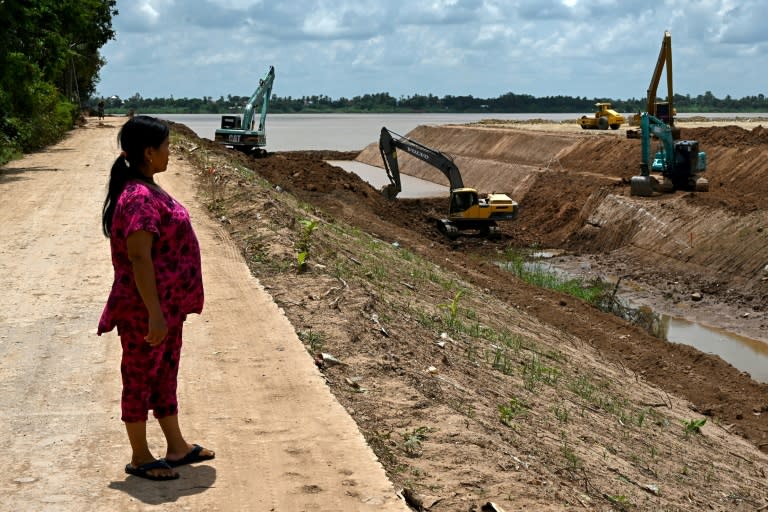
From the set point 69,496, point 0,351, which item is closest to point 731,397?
point 0,351

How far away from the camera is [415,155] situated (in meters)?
33.9

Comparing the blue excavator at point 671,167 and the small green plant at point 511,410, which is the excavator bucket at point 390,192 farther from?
the small green plant at point 511,410

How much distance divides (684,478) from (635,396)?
156 inches

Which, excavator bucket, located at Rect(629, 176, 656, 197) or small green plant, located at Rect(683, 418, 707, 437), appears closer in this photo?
small green plant, located at Rect(683, 418, 707, 437)

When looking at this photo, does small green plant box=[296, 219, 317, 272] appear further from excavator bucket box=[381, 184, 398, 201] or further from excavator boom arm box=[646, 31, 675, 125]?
excavator boom arm box=[646, 31, 675, 125]

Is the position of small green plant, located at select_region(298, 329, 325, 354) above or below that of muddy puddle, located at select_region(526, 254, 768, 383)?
above

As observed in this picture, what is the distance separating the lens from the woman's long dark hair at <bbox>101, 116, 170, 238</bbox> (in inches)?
232

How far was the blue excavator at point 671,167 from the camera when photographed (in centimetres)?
3266

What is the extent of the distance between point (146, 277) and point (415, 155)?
28515 millimetres

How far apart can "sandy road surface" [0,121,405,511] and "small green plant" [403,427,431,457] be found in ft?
1.16

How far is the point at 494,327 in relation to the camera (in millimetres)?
14828

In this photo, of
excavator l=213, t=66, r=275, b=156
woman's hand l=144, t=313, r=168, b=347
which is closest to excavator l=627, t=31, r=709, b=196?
excavator l=213, t=66, r=275, b=156

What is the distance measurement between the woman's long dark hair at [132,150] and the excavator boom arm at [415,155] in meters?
26.4

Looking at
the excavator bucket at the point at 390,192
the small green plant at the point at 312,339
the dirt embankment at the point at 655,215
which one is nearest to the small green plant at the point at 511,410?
the small green plant at the point at 312,339
